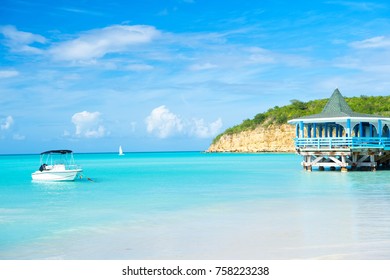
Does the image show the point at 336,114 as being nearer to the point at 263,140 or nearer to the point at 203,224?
the point at 203,224

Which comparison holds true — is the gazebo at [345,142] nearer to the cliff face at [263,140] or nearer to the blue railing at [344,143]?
the blue railing at [344,143]


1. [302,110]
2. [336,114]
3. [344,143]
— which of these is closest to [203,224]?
[344,143]

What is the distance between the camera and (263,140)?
7894cm

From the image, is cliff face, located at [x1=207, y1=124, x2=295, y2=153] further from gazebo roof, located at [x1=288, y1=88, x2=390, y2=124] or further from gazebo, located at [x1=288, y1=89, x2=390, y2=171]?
gazebo, located at [x1=288, y1=89, x2=390, y2=171]

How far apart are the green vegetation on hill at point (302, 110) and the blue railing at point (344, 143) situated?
123ft

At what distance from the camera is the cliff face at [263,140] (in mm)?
74375

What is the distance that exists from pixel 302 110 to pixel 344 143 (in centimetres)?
5189

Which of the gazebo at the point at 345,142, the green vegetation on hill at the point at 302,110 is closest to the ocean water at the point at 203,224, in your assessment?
the gazebo at the point at 345,142

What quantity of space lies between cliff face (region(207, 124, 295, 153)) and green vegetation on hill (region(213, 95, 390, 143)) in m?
0.90

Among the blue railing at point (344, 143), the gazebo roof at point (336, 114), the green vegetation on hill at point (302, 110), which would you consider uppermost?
the green vegetation on hill at point (302, 110)

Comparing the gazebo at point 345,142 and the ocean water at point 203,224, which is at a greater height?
the gazebo at point 345,142

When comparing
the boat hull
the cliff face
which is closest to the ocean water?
the boat hull

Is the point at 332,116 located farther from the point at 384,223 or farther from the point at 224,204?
the point at 384,223
